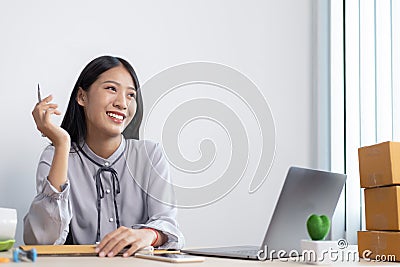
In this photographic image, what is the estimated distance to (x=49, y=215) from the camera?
1652 millimetres

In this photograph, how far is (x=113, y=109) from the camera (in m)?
1.98

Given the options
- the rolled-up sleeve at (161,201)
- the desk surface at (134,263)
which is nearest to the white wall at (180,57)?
the rolled-up sleeve at (161,201)

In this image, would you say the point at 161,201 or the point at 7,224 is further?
the point at 161,201

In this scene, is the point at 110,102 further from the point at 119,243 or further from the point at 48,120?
the point at 119,243

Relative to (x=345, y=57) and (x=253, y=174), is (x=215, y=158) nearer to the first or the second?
(x=253, y=174)

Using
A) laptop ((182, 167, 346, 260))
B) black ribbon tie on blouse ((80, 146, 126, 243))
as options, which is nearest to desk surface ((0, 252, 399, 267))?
laptop ((182, 167, 346, 260))

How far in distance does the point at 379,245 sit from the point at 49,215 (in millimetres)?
797

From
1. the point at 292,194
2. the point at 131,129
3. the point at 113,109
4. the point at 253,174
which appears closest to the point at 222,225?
the point at 253,174

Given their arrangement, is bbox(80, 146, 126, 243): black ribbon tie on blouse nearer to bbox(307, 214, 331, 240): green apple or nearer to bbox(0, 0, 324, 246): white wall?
bbox(0, 0, 324, 246): white wall

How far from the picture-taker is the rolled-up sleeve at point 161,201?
1.66 m

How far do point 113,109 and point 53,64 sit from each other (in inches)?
14.3

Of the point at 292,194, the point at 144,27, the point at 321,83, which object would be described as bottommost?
the point at 292,194

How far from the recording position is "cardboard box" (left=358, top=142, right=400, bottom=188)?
1.33 metres

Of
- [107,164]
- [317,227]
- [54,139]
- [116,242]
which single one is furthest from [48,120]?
[317,227]
